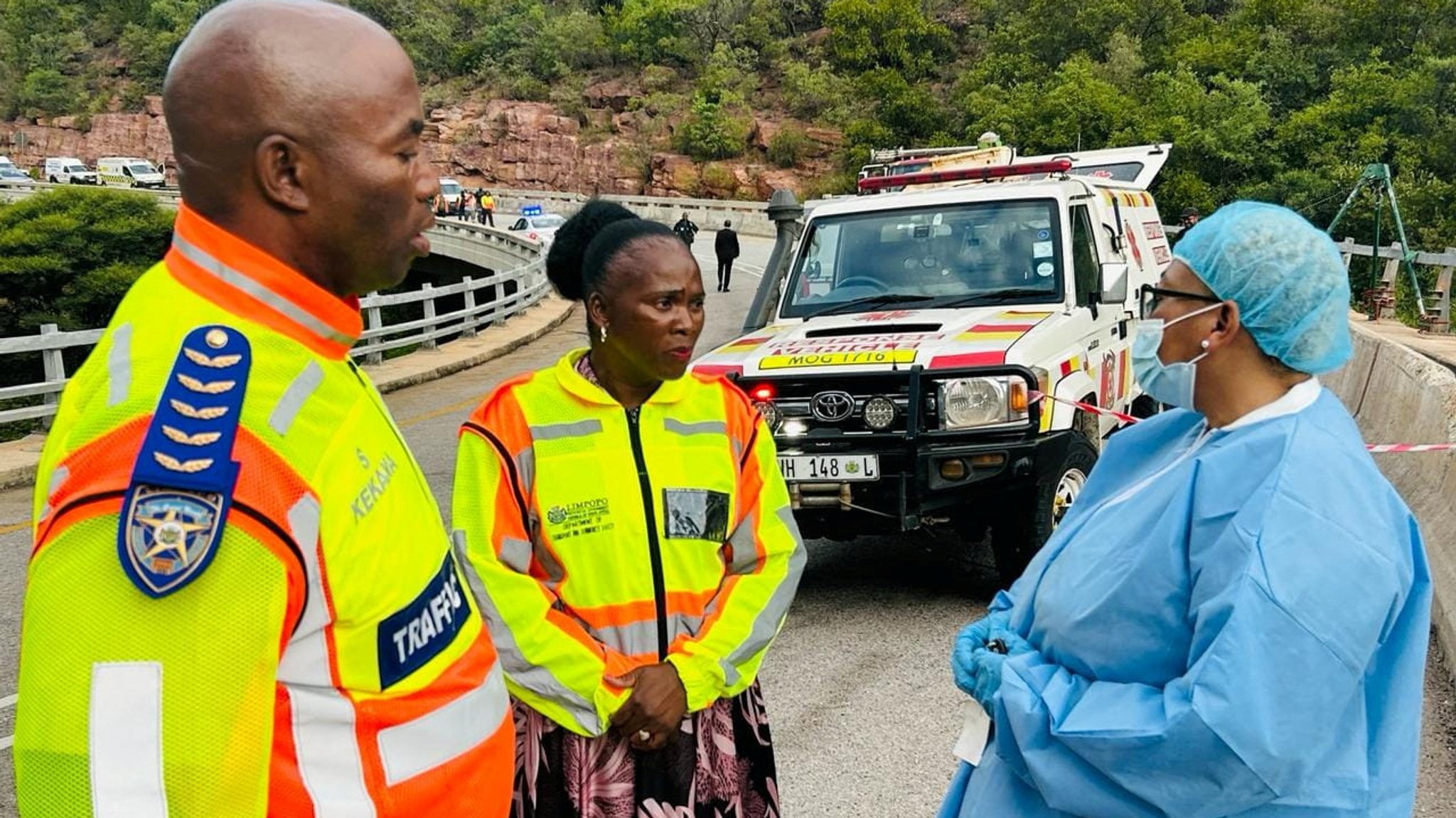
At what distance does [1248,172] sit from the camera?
117ft

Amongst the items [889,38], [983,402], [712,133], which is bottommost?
[712,133]

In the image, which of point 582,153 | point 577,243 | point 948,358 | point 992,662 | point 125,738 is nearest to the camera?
point 125,738

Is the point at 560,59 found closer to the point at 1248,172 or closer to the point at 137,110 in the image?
the point at 137,110

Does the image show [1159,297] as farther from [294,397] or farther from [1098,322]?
[1098,322]

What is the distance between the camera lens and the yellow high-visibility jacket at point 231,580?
1.13 m

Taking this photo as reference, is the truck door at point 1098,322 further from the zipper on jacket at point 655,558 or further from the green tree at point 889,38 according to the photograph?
the green tree at point 889,38

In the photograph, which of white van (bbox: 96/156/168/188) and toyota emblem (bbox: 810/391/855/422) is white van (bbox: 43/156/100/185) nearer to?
white van (bbox: 96/156/168/188)

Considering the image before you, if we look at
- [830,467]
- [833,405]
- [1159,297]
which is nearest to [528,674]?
[1159,297]

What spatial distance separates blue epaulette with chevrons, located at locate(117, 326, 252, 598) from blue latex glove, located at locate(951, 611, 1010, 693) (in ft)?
4.92

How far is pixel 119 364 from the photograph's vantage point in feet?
4.00

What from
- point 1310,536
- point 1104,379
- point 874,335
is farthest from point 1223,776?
point 1104,379

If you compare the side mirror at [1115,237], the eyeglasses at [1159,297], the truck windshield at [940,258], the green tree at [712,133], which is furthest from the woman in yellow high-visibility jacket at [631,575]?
the green tree at [712,133]

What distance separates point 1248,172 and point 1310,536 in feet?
124

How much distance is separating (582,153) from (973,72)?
2107 centimetres
